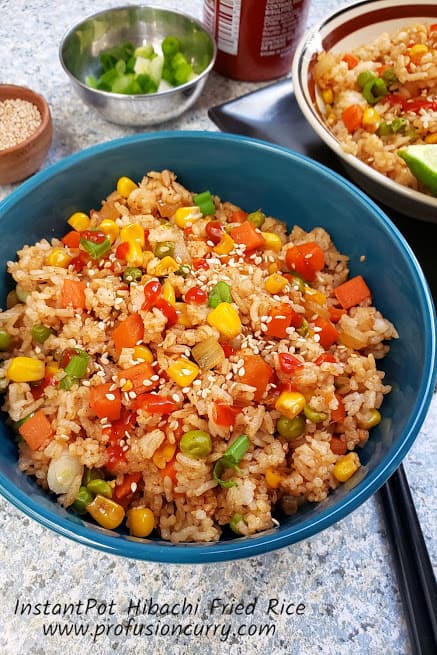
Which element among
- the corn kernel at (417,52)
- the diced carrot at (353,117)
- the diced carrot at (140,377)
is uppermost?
the corn kernel at (417,52)

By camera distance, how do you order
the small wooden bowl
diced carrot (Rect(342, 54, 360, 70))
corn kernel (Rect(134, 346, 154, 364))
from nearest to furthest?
corn kernel (Rect(134, 346, 154, 364))
the small wooden bowl
diced carrot (Rect(342, 54, 360, 70))

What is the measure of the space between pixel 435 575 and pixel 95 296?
1129mm

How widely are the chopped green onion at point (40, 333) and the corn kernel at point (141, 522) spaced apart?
525mm

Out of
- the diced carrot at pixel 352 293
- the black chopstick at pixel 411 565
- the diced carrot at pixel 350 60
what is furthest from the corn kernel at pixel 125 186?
the black chopstick at pixel 411 565

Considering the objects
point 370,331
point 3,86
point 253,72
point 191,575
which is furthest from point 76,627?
point 253,72

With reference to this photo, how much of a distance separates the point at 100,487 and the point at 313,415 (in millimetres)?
545

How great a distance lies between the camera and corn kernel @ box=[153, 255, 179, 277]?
1.60 metres

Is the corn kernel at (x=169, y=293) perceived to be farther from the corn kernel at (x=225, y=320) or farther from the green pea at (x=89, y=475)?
the green pea at (x=89, y=475)

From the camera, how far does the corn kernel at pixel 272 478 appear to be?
1.39 m

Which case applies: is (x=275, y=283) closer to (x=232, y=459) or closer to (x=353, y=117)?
(x=232, y=459)

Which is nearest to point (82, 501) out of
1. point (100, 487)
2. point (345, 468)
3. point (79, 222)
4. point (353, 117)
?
point (100, 487)

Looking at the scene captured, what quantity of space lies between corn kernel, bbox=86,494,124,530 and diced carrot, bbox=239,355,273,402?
0.43 m

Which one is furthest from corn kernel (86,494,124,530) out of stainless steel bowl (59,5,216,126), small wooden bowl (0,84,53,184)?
stainless steel bowl (59,5,216,126)

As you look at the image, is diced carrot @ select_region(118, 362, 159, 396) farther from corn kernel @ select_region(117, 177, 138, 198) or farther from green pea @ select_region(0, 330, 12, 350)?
corn kernel @ select_region(117, 177, 138, 198)
